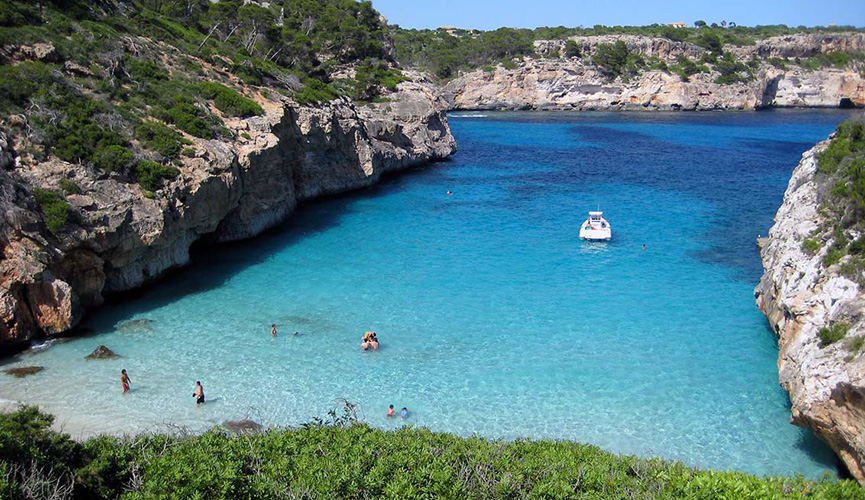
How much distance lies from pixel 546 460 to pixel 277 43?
161ft

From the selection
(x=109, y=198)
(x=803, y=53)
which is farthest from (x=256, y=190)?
(x=803, y=53)

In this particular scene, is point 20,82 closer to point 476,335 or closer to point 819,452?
point 476,335

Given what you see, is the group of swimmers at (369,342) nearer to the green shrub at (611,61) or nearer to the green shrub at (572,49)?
the green shrub at (611,61)

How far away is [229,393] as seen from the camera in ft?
64.7

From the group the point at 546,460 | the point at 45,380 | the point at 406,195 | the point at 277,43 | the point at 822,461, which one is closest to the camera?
the point at 546,460

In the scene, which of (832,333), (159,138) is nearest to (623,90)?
(159,138)

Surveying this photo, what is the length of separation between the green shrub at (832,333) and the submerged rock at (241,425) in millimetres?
15363

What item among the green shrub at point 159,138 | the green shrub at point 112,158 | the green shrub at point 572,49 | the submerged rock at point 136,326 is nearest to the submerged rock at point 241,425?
the submerged rock at point 136,326

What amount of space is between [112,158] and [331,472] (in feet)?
64.8

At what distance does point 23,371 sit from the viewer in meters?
19.9

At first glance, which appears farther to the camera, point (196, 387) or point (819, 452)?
point (196, 387)

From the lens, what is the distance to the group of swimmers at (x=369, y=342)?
22609 mm

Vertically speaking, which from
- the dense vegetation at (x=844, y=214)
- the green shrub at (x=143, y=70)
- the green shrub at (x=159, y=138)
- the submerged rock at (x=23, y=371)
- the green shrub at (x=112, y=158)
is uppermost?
the green shrub at (x=143, y=70)

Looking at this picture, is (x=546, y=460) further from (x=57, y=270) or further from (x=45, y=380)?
(x=57, y=270)
